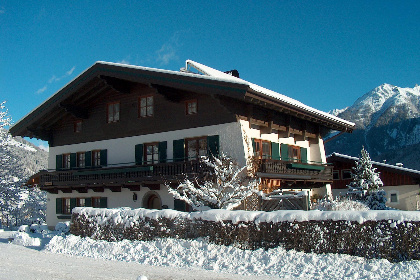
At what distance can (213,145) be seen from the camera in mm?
21219

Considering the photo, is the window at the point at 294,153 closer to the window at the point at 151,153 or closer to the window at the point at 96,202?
the window at the point at 151,153

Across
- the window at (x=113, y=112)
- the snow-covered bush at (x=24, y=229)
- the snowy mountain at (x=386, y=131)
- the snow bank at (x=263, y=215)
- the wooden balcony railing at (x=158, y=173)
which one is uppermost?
the snowy mountain at (x=386, y=131)

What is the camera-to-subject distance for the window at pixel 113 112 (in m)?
26.0

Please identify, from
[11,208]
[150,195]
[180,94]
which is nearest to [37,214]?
[11,208]

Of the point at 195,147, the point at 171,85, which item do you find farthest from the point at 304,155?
the point at 171,85

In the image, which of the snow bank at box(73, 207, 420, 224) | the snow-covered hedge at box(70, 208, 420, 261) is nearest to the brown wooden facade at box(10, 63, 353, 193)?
the snow bank at box(73, 207, 420, 224)

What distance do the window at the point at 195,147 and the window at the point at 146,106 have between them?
3.30 meters

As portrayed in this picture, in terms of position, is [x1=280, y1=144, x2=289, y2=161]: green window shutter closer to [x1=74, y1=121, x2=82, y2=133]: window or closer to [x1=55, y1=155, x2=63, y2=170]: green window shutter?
[x1=74, y1=121, x2=82, y2=133]: window

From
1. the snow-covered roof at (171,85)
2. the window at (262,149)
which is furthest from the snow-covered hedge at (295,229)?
the window at (262,149)

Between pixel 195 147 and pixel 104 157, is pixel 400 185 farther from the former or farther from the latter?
pixel 104 157

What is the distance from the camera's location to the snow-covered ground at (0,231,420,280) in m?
10.4

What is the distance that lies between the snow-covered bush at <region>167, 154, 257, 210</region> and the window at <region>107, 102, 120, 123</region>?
6944mm

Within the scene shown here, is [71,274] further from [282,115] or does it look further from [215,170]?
[282,115]

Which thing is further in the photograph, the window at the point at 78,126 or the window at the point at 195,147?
the window at the point at 78,126
